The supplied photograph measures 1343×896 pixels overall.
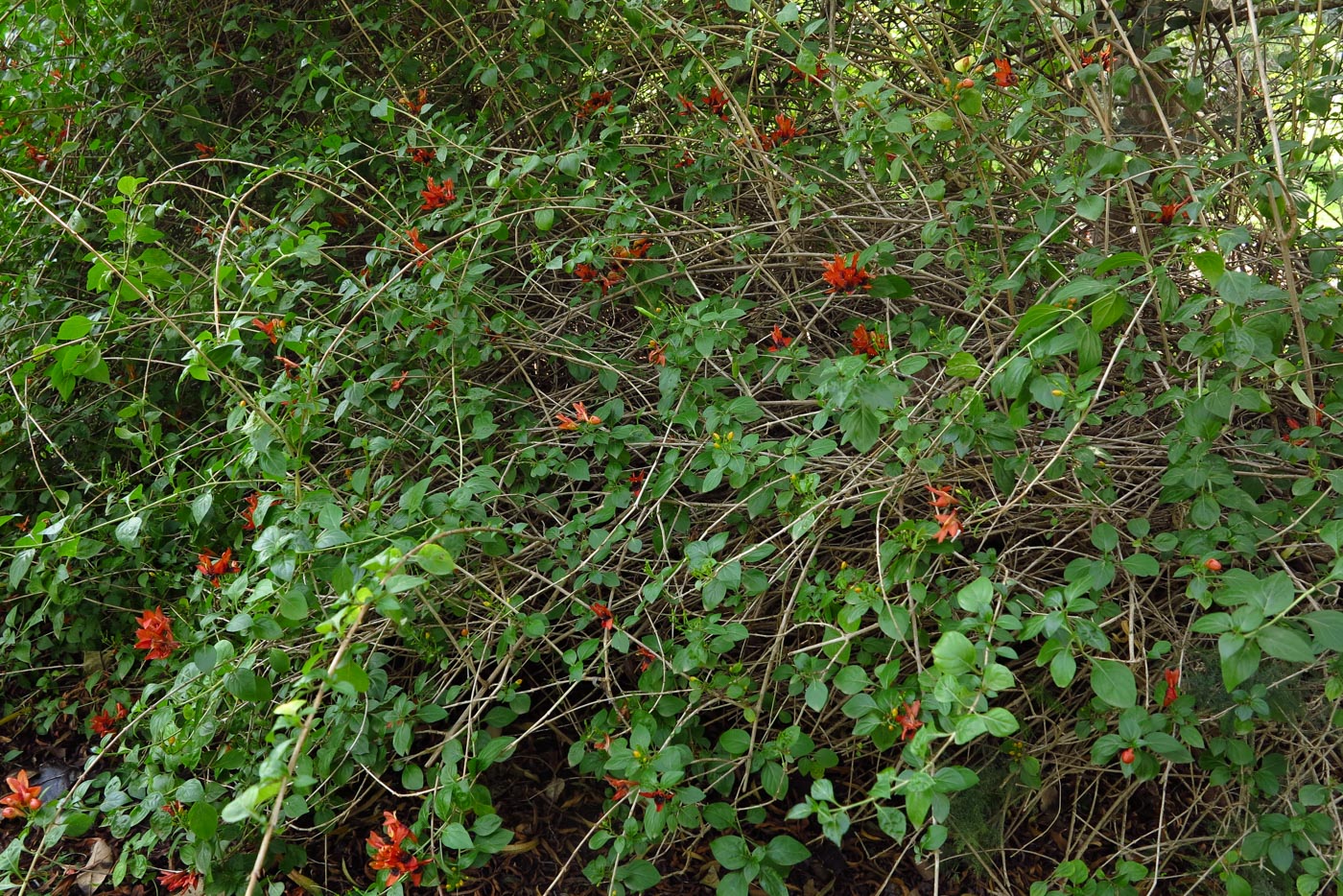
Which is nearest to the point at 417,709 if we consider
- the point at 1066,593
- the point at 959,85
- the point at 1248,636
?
the point at 1066,593

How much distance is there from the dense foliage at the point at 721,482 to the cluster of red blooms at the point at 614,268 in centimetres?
2

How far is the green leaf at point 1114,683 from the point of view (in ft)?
4.79

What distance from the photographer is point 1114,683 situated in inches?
58.1

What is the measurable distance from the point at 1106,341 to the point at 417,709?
171 centimetres

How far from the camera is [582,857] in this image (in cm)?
214

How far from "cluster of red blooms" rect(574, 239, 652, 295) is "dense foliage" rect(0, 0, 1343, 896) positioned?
0.05 feet

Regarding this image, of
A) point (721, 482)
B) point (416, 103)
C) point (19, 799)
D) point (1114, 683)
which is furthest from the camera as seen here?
point (416, 103)

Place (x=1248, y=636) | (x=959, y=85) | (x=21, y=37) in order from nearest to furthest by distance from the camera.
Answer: (x=1248, y=636) < (x=959, y=85) < (x=21, y=37)

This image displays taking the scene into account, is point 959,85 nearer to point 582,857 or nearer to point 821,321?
point 821,321

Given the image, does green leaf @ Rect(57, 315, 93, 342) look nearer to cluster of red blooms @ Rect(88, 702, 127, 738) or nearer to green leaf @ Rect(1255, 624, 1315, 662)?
cluster of red blooms @ Rect(88, 702, 127, 738)

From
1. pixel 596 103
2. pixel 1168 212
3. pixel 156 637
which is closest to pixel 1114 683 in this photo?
pixel 1168 212

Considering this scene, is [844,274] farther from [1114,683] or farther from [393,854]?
[393,854]

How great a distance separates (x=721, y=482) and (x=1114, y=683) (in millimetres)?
900

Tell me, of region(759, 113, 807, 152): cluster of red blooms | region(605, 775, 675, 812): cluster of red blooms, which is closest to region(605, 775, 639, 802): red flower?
region(605, 775, 675, 812): cluster of red blooms
